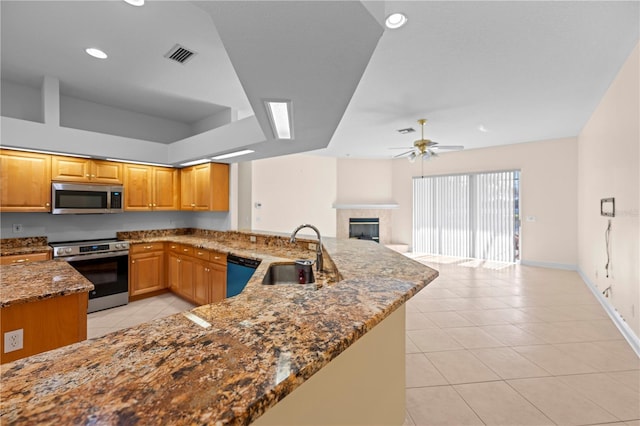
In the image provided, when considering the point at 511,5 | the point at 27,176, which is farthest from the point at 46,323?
the point at 511,5

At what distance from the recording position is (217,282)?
3418 mm

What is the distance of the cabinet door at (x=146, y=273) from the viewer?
390 cm

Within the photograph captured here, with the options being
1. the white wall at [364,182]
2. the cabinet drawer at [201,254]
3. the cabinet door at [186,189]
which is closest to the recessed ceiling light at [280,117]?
the cabinet drawer at [201,254]

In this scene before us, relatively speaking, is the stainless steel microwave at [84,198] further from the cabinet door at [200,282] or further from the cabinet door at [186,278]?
the cabinet door at [200,282]

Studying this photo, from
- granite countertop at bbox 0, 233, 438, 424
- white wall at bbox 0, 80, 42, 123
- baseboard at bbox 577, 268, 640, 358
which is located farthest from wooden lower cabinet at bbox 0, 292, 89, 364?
baseboard at bbox 577, 268, 640, 358

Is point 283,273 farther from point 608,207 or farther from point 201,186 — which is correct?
point 608,207

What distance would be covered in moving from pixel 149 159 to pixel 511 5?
180 inches

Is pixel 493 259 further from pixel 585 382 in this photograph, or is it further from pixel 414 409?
pixel 414 409

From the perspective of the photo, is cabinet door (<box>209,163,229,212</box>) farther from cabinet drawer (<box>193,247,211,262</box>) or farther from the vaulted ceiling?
cabinet drawer (<box>193,247,211,262</box>)

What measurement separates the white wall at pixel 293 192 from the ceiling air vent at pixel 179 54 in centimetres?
323

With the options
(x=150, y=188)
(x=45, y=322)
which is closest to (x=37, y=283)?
(x=45, y=322)

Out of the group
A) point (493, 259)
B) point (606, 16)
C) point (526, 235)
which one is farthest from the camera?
point (493, 259)

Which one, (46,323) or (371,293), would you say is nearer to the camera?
(371,293)

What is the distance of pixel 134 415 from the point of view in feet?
1.45
